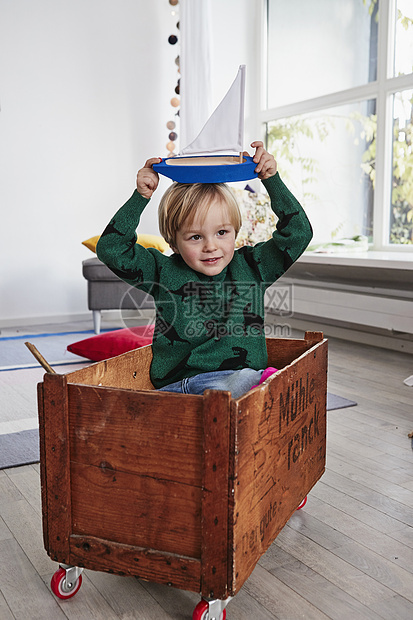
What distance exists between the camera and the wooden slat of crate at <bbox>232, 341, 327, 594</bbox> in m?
0.92

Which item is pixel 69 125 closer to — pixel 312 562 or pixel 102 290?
pixel 102 290

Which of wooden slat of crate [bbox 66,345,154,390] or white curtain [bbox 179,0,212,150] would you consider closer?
wooden slat of crate [bbox 66,345,154,390]

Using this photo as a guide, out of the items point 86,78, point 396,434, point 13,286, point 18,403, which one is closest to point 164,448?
point 396,434

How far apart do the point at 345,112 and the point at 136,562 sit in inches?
142

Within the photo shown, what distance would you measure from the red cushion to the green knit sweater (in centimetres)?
141

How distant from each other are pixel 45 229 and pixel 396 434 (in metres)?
3.07

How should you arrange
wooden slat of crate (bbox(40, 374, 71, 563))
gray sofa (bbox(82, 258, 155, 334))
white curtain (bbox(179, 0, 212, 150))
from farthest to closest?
white curtain (bbox(179, 0, 212, 150))
gray sofa (bbox(82, 258, 155, 334))
wooden slat of crate (bbox(40, 374, 71, 563))

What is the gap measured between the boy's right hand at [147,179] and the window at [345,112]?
264 cm

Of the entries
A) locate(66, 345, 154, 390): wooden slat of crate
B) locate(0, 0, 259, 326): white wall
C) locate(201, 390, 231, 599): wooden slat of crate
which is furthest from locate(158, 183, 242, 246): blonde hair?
locate(0, 0, 259, 326): white wall

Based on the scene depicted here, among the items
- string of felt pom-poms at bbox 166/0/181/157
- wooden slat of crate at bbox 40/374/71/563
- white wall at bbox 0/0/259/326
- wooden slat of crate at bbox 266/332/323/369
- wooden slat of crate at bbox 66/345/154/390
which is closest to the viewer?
wooden slat of crate at bbox 40/374/71/563

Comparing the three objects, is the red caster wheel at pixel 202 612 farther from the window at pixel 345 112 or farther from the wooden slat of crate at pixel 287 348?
the window at pixel 345 112

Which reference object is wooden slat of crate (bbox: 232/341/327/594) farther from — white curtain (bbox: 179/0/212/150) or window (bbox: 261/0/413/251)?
white curtain (bbox: 179/0/212/150)

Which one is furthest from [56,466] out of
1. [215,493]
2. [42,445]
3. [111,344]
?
[111,344]

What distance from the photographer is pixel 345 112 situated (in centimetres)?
398
